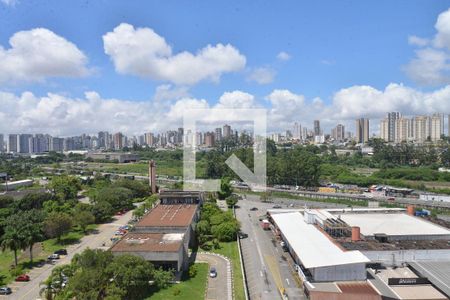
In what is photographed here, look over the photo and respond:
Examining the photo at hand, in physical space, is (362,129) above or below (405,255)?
above

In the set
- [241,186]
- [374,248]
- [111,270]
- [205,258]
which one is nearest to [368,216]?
[374,248]

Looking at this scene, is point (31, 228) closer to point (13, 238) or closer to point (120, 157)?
point (13, 238)

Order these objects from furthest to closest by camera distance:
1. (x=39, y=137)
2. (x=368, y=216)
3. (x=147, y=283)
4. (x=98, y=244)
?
(x=39, y=137), (x=368, y=216), (x=98, y=244), (x=147, y=283)

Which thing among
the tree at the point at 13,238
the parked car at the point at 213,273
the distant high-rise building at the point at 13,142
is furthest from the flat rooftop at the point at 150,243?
the distant high-rise building at the point at 13,142

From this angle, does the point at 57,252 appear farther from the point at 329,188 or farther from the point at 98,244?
the point at 329,188

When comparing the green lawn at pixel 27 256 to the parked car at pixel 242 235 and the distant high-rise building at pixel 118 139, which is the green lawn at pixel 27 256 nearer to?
the parked car at pixel 242 235

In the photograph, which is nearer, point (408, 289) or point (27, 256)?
point (408, 289)

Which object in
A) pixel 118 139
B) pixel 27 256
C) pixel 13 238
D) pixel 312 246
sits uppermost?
pixel 118 139

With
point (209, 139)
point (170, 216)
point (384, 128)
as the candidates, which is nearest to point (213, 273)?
point (170, 216)
